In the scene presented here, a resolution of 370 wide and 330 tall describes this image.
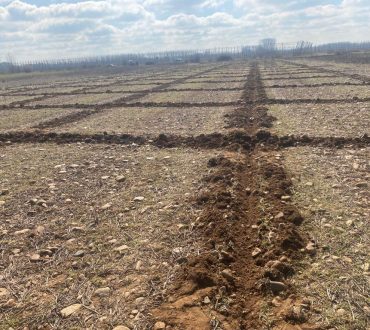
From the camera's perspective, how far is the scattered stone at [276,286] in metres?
5.85

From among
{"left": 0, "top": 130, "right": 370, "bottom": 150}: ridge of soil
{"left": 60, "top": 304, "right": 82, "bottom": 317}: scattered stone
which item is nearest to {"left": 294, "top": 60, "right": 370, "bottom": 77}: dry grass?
{"left": 0, "top": 130, "right": 370, "bottom": 150}: ridge of soil

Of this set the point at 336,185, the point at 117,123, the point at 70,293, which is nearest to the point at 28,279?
the point at 70,293

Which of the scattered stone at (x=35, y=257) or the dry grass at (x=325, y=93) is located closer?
the scattered stone at (x=35, y=257)

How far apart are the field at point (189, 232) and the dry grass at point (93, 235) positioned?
0.10ft

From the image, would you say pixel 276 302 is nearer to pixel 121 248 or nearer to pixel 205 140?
pixel 121 248

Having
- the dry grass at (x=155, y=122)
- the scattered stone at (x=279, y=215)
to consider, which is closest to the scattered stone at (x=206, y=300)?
the scattered stone at (x=279, y=215)

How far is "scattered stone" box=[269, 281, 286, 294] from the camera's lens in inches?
230

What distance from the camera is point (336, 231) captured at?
745 cm

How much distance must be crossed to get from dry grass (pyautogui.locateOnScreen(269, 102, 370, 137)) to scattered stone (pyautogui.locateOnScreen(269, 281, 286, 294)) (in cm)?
1072

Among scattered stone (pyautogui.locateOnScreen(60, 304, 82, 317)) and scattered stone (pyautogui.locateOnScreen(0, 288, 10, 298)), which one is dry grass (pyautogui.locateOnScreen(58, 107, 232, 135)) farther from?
scattered stone (pyautogui.locateOnScreen(60, 304, 82, 317))

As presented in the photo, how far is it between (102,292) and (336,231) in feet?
14.4

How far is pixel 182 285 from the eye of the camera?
6090mm

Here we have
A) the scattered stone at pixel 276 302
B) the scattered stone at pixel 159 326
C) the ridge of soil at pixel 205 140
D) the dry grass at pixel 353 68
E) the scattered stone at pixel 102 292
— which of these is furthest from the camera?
the dry grass at pixel 353 68

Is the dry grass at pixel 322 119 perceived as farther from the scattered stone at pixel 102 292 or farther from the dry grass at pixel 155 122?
the scattered stone at pixel 102 292
